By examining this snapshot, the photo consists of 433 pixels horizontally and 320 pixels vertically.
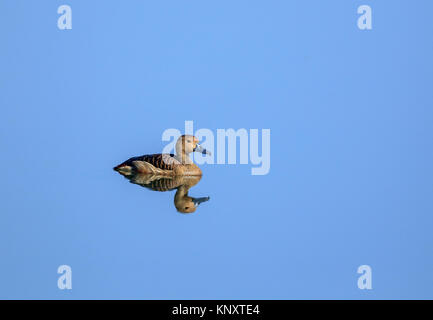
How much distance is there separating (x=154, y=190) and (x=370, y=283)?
432cm

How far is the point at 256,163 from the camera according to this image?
15.6 metres

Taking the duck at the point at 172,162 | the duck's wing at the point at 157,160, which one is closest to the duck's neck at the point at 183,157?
the duck at the point at 172,162

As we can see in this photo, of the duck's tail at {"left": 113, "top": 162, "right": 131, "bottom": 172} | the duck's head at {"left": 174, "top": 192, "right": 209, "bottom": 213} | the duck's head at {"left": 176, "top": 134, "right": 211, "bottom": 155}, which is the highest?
the duck's head at {"left": 176, "top": 134, "right": 211, "bottom": 155}

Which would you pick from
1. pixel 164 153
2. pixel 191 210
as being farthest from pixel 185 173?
pixel 191 210

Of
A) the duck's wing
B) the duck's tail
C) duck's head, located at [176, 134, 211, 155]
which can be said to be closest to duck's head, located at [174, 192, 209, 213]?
the duck's wing

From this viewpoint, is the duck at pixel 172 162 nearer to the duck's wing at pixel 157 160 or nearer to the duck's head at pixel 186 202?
the duck's wing at pixel 157 160

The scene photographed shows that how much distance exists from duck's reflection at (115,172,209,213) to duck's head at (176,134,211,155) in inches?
19.4

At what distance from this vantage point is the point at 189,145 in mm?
16250

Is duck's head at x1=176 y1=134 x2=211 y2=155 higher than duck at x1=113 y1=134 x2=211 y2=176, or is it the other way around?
duck's head at x1=176 y1=134 x2=211 y2=155

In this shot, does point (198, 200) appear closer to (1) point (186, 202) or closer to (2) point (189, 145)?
(1) point (186, 202)

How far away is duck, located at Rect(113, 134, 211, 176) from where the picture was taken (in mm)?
15797

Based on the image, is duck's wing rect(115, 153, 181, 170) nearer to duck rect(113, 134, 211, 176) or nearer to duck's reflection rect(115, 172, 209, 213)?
duck rect(113, 134, 211, 176)

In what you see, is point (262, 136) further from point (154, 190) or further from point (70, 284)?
point (70, 284)
